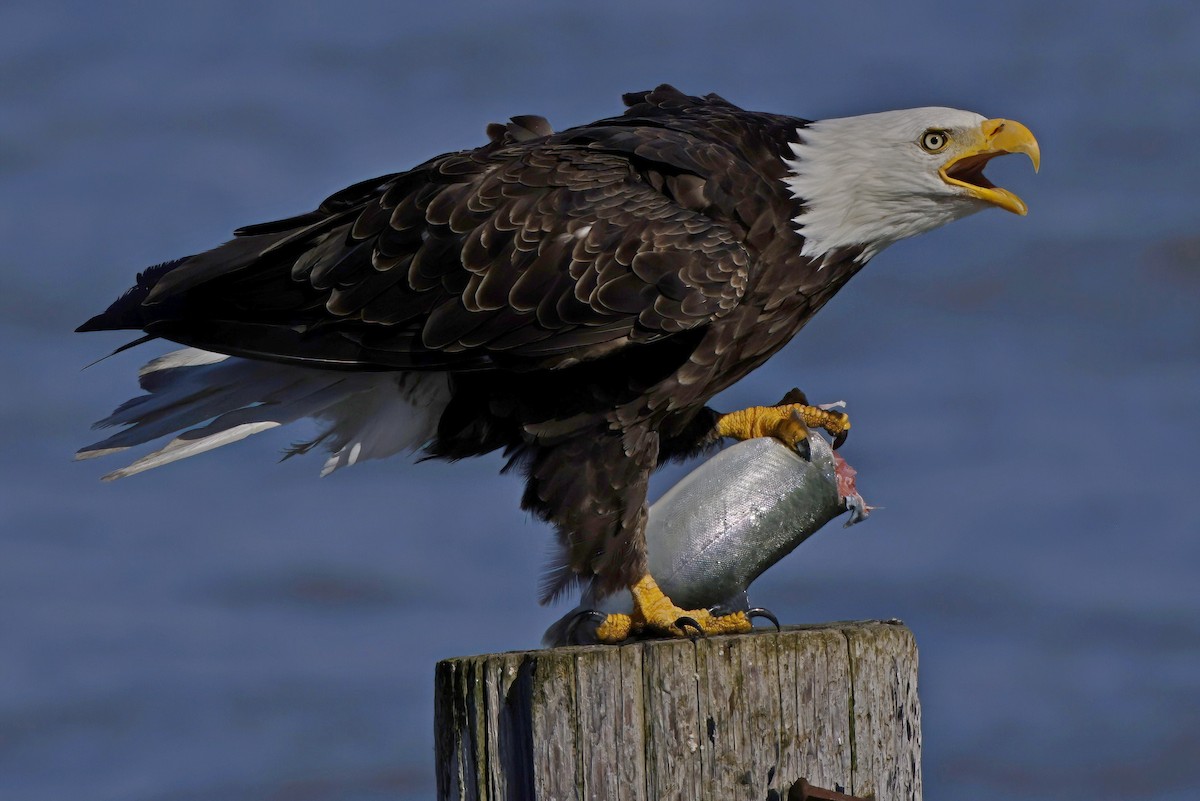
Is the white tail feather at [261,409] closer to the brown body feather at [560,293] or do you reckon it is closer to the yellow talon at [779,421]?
the brown body feather at [560,293]

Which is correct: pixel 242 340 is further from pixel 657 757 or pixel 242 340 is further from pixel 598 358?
pixel 657 757

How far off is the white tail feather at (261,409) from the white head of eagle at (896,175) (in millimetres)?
1407

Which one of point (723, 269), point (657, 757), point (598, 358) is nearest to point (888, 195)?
point (723, 269)

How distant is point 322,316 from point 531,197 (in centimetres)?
76

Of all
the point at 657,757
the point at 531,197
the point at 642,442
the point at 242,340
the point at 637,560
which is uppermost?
the point at 531,197

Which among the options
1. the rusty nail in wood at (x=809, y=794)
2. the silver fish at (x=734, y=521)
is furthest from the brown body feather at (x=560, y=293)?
the rusty nail in wood at (x=809, y=794)

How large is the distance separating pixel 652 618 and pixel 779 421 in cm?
94

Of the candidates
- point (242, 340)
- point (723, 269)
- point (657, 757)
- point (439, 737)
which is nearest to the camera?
point (657, 757)

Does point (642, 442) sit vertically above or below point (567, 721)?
above

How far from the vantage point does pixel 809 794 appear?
2926 mm

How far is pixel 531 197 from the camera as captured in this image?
4438 mm

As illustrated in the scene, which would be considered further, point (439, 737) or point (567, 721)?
point (439, 737)

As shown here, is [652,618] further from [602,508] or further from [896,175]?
[896,175]

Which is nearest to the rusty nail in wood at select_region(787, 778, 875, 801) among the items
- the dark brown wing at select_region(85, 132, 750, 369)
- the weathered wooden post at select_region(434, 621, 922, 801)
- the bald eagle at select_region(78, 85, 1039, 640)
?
the weathered wooden post at select_region(434, 621, 922, 801)
